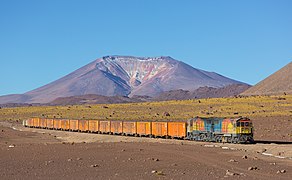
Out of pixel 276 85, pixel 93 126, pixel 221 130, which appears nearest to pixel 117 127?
pixel 93 126

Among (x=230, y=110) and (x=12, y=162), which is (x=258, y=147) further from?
(x=230, y=110)

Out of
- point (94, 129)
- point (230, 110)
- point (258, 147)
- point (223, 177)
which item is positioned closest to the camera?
point (223, 177)

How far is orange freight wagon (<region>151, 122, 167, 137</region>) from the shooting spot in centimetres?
6862

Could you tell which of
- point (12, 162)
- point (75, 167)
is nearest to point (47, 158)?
point (12, 162)

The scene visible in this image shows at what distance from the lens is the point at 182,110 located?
12606 cm

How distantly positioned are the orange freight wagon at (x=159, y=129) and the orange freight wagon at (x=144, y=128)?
1059 millimetres

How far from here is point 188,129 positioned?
210 feet

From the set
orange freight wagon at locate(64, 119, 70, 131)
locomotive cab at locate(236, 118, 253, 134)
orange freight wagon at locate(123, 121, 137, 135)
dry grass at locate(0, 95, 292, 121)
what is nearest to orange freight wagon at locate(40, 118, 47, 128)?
orange freight wagon at locate(64, 119, 70, 131)

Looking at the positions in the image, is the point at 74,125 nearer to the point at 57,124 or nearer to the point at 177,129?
the point at 57,124

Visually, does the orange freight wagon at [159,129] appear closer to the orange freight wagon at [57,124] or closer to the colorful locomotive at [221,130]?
the colorful locomotive at [221,130]

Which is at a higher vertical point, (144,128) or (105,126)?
(105,126)

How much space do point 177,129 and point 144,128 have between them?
26.3 ft

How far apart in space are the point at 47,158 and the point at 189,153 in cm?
1107

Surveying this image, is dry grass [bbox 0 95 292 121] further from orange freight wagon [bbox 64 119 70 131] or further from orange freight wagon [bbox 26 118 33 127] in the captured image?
orange freight wagon [bbox 64 119 70 131]
